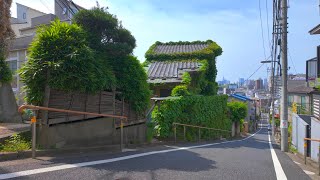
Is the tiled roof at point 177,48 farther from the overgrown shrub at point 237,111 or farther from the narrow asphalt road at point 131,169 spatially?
the narrow asphalt road at point 131,169

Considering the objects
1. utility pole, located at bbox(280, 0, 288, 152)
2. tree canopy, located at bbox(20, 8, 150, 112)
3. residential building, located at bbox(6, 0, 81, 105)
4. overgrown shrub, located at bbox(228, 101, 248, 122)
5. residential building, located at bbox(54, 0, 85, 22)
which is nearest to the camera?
tree canopy, located at bbox(20, 8, 150, 112)

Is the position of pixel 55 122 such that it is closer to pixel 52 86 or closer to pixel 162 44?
pixel 52 86

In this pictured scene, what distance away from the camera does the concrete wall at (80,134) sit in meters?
8.12

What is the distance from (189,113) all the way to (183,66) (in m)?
7.93

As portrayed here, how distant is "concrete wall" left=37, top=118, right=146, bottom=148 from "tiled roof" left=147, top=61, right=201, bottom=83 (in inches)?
491

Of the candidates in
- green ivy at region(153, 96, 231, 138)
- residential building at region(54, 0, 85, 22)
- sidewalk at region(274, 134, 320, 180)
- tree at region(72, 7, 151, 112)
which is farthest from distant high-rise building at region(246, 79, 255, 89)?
tree at region(72, 7, 151, 112)

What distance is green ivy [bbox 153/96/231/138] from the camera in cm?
1697

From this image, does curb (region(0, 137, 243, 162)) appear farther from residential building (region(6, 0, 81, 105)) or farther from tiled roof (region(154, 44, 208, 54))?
tiled roof (region(154, 44, 208, 54))

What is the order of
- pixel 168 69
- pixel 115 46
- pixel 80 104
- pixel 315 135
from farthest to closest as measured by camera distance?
1. pixel 168 69
2. pixel 315 135
3. pixel 115 46
4. pixel 80 104

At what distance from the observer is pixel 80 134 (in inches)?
352

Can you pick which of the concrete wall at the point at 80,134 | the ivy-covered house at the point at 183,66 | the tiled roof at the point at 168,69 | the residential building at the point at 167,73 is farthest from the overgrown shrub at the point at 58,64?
the tiled roof at the point at 168,69

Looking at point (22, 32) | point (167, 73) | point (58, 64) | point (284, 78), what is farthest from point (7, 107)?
point (22, 32)

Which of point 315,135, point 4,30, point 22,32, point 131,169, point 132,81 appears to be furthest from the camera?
point 22,32

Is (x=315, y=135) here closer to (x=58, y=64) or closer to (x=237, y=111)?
(x=58, y=64)
